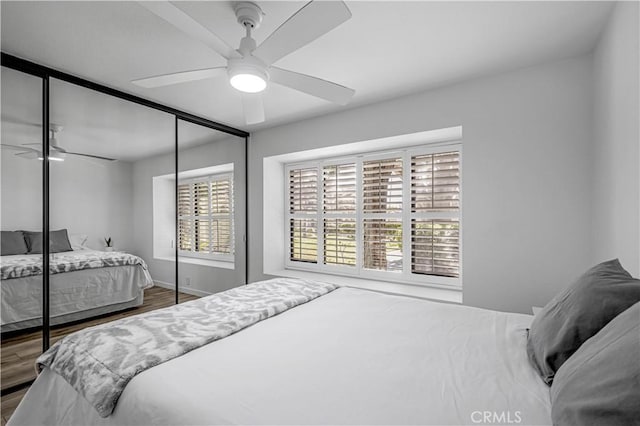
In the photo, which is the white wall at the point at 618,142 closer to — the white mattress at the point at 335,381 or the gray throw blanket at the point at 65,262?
the white mattress at the point at 335,381

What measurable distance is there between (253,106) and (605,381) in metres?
2.13

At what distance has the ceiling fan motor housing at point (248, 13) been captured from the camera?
1669 mm

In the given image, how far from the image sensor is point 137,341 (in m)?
1.35

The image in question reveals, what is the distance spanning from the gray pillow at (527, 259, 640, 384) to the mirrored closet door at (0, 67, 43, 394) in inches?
121

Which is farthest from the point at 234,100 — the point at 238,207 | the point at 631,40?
the point at 631,40

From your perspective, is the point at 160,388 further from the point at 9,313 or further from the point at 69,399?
the point at 9,313

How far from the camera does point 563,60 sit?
228 cm

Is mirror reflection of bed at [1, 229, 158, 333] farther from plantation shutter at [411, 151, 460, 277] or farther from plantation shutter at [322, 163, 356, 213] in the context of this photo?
plantation shutter at [411, 151, 460, 277]

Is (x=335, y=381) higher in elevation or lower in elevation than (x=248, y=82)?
lower

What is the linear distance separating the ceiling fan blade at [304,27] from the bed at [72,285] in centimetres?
221

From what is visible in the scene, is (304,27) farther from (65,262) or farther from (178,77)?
(65,262)

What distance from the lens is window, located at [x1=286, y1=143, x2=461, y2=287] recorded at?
3.20 m

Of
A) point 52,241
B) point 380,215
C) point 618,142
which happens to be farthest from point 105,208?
point 618,142

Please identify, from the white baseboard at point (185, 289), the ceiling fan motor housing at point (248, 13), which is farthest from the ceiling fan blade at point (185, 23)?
the white baseboard at point (185, 289)
